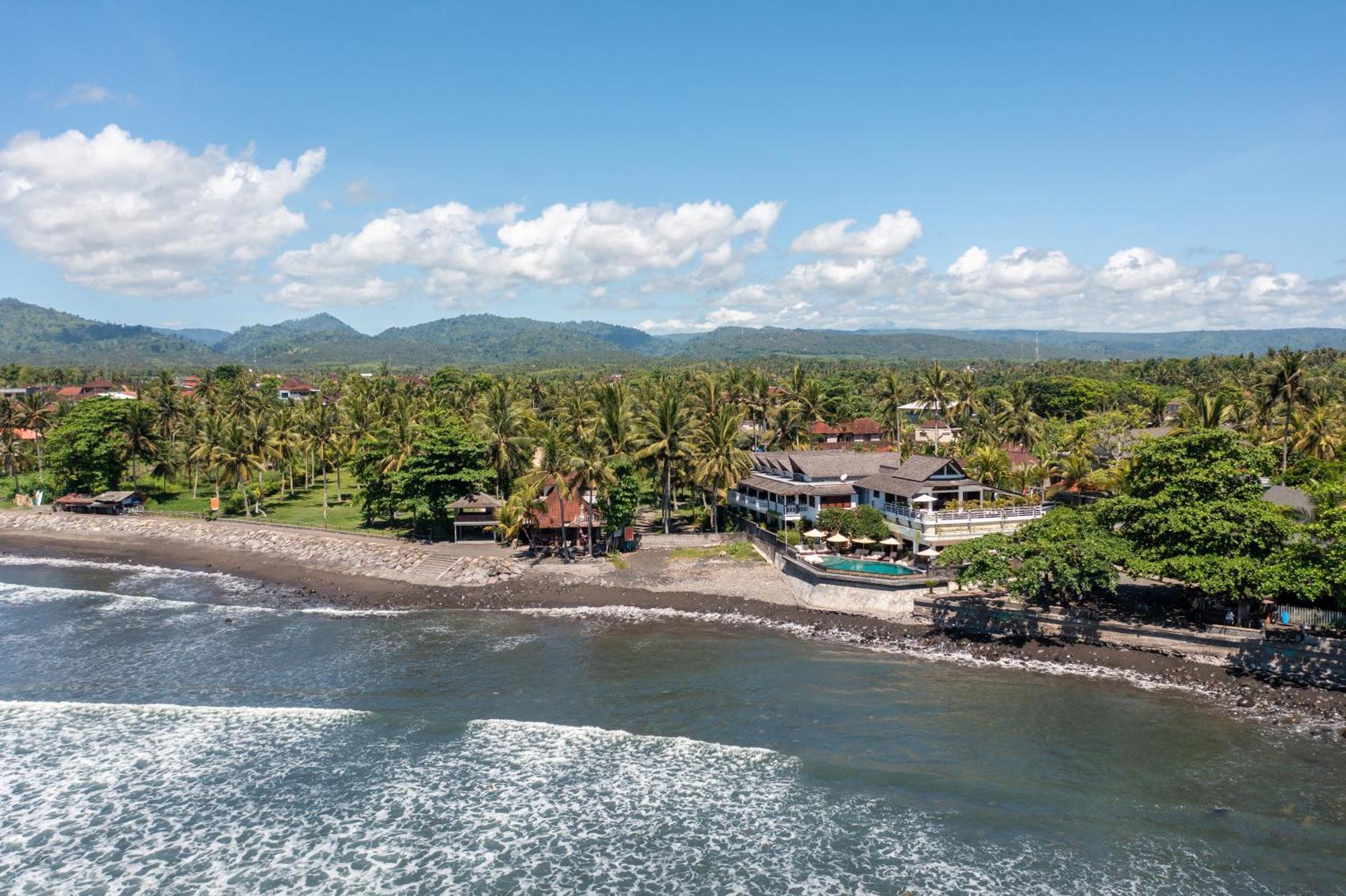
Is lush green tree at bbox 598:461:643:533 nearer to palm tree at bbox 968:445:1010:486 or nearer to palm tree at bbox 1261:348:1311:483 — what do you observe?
palm tree at bbox 968:445:1010:486

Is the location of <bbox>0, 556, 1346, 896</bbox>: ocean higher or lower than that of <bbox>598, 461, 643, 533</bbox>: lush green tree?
lower

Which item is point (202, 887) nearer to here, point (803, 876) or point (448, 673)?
point (448, 673)

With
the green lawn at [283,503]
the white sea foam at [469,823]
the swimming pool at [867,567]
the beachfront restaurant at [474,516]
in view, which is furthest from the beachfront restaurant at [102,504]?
the swimming pool at [867,567]

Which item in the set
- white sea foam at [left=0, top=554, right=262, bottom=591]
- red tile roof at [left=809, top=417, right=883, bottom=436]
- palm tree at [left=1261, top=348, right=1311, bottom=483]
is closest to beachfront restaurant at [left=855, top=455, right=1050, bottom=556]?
palm tree at [left=1261, top=348, right=1311, bottom=483]

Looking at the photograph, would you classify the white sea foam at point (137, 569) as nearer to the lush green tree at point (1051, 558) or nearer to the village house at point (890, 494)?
the village house at point (890, 494)

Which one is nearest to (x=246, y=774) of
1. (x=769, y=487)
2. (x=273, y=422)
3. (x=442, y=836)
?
(x=442, y=836)
